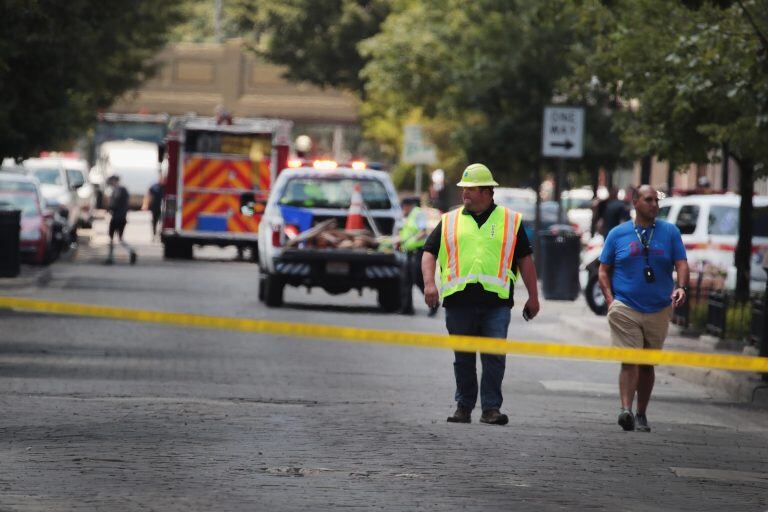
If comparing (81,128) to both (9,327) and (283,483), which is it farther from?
(283,483)

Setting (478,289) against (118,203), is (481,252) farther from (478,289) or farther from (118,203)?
(118,203)

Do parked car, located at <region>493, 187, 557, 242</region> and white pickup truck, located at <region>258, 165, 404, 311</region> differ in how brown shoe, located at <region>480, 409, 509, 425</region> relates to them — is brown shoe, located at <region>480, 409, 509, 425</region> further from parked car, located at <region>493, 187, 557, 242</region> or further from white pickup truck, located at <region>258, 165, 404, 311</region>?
parked car, located at <region>493, 187, 557, 242</region>

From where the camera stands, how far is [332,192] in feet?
84.3

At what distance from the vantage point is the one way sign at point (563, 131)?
29.0 m

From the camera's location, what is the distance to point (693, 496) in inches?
392

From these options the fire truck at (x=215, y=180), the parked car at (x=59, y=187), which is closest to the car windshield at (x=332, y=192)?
the fire truck at (x=215, y=180)

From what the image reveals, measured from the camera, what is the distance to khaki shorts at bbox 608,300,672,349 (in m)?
13.1

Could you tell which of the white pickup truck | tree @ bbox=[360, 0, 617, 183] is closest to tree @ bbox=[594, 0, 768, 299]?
the white pickup truck

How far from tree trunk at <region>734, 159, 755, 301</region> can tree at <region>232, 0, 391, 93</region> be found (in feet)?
146

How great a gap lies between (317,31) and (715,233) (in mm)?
45268

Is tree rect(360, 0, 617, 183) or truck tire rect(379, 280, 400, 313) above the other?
tree rect(360, 0, 617, 183)

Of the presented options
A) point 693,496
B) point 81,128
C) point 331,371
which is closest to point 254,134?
point 81,128

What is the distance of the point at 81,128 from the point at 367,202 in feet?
48.7

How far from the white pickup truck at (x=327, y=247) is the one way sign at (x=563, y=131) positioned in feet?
13.5
